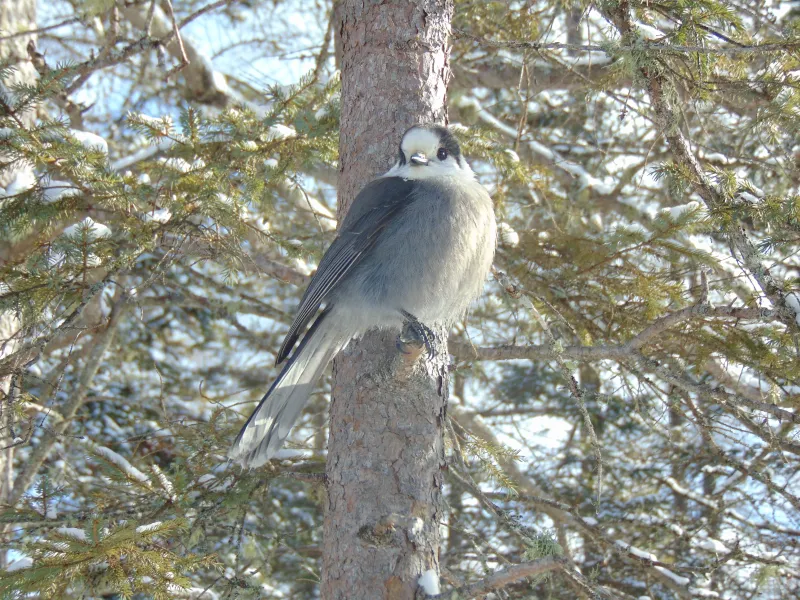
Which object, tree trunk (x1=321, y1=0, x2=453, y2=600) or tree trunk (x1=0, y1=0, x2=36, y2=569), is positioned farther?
tree trunk (x1=0, y1=0, x2=36, y2=569)

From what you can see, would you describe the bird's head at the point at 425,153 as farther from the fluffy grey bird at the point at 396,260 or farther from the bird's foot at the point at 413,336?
the bird's foot at the point at 413,336

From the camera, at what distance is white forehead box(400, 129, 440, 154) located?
2.58 metres

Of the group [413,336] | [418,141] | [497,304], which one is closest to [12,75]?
[418,141]

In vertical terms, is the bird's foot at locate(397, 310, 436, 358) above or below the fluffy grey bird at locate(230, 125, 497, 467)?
below

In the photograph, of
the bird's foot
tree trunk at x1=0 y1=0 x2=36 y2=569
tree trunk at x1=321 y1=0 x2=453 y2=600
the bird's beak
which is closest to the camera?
tree trunk at x1=321 y1=0 x2=453 y2=600

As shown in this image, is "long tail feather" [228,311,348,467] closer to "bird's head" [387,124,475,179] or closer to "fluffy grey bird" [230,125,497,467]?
"fluffy grey bird" [230,125,497,467]

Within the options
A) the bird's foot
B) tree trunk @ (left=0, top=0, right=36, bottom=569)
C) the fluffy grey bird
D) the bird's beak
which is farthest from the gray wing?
tree trunk @ (left=0, top=0, right=36, bottom=569)

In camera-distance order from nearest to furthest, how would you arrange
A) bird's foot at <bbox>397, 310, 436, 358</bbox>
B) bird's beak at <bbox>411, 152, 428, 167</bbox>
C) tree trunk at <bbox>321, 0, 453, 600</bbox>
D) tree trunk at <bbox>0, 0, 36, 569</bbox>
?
1. tree trunk at <bbox>321, 0, 453, 600</bbox>
2. bird's foot at <bbox>397, 310, 436, 358</bbox>
3. bird's beak at <bbox>411, 152, 428, 167</bbox>
4. tree trunk at <bbox>0, 0, 36, 569</bbox>

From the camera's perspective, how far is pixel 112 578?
6.77ft

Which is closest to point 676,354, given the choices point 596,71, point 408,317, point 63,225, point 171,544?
point 408,317

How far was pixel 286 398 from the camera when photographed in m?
2.46

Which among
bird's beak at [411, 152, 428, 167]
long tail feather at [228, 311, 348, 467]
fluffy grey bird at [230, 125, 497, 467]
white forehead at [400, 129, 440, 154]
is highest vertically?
white forehead at [400, 129, 440, 154]

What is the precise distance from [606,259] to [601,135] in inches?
99.5

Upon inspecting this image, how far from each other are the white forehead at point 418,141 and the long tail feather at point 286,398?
68cm
